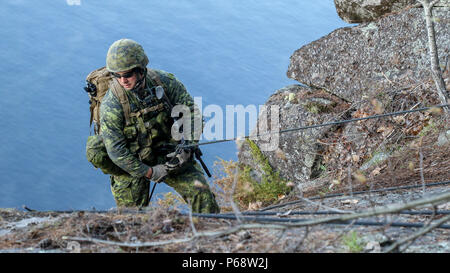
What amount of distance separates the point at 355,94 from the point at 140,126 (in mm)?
4580

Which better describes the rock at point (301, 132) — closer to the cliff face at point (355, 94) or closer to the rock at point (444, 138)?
the cliff face at point (355, 94)

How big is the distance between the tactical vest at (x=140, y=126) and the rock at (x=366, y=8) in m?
5.51

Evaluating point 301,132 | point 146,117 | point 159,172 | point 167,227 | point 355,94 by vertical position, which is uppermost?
point 355,94

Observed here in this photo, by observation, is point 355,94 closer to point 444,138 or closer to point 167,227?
point 444,138

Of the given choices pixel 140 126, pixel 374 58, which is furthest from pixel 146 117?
pixel 374 58

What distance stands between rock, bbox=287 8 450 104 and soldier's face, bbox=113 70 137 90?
441cm

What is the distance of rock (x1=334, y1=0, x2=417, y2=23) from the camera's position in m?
9.43

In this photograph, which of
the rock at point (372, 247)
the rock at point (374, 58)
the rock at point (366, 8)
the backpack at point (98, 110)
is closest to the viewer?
the rock at point (372, 247)

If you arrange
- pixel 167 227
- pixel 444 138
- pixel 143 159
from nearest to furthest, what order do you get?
pixel 167 227, pixel 143 159, pixel 444 138

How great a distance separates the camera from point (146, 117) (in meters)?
5.87

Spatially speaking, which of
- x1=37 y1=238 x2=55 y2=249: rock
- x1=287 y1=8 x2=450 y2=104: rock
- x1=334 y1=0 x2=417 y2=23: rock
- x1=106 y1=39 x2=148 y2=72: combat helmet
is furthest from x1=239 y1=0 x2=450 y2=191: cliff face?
x1=37 y1=238 x2=55 y2=249: rock

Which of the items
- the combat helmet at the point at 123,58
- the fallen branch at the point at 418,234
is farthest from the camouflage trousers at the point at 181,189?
the fallen branch at the point at 418,234

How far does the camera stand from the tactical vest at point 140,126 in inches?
227

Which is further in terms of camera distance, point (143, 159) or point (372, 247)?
point (143, 159)
